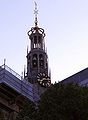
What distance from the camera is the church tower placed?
7500cm

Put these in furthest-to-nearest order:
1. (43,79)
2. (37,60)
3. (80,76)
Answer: (37,60)
(43,79)
(80,76)

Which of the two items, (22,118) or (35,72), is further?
(35,72)

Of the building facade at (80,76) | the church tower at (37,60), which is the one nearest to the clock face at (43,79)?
the church tower at (37,60)

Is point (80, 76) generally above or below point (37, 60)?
below

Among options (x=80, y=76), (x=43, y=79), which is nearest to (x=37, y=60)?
(x=43, y=79)

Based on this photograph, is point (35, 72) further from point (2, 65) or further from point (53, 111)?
point (53, 111)

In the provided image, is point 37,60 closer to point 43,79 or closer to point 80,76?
point 43,79

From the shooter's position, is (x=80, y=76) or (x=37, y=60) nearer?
(x=80, y=76)

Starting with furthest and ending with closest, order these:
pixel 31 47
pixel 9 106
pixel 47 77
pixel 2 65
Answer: pixel 31 47 < pixel 47 77 < pixel 2 65 < pixel 9 106

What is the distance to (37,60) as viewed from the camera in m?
78.4

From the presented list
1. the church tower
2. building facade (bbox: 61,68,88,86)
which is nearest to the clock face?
the church tower

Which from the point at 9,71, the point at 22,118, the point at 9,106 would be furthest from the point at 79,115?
the point at 9,71

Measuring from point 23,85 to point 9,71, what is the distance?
2.80m

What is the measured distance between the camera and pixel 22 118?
2717 cm
